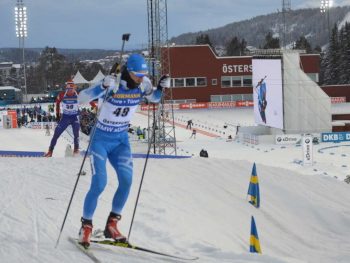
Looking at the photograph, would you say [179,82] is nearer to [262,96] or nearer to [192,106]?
[192,106]

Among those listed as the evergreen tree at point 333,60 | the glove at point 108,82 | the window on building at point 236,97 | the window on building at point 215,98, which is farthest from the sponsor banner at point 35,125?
the evergreen tree at point 333,60

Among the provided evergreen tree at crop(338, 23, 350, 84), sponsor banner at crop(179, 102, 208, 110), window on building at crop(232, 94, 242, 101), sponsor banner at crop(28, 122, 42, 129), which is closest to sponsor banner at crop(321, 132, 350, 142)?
sponsor banner at crop(28, 122, 42, 129)

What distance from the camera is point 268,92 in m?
40.8

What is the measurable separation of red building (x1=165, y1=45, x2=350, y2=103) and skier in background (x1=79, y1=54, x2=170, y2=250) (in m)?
61.5

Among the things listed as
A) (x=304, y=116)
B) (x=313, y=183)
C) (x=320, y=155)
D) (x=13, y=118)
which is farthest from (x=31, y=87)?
(x=313, y=183)

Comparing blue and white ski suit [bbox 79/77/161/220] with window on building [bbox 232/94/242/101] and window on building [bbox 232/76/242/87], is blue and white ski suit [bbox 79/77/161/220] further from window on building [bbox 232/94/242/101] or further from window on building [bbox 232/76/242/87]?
window on building [bbox 232/94/242/101]

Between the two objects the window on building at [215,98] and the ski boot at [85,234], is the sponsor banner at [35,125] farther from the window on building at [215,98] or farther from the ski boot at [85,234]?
the ski boot at [85,234]

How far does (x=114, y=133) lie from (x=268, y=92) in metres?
35.5

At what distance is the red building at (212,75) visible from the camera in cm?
6819

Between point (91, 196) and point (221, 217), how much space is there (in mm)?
3478

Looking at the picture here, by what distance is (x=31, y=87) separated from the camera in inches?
5153

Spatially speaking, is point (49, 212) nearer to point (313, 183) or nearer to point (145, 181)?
→ point (145, 181)

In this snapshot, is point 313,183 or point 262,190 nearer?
point 262,190

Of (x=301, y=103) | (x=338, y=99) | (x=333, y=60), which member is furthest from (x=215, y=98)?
(x=301, y=103)
